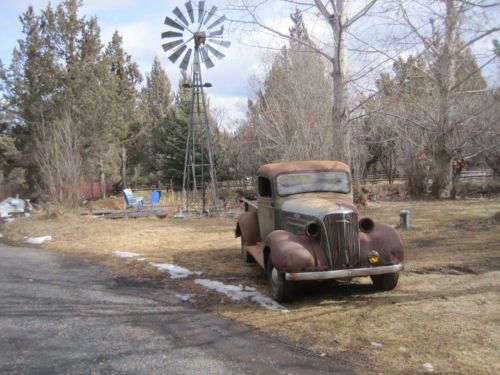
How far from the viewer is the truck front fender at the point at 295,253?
5.65 meters

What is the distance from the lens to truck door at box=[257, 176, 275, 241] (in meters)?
7.29

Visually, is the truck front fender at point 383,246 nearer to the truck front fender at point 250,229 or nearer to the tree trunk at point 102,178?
the truck front fender at point 250,229

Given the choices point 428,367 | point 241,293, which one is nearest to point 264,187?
point 241,293

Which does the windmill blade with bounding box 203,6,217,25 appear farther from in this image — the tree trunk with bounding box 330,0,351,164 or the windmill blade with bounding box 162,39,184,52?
the tree trunk with bounding box 330,0,351,164

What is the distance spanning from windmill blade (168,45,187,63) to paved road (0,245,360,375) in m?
11.3

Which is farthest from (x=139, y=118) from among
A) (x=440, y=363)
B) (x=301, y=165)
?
(x=440, y=363)

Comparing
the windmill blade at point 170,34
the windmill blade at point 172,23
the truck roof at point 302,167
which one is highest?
the windmill blade at point 172,23

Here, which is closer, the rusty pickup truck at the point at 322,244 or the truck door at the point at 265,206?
the rusty pickup truck at the point at 322,244

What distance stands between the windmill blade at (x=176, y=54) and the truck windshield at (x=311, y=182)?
11154mm

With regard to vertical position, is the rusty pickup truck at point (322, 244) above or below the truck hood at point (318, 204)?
below

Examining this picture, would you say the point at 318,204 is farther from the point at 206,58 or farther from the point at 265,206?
the point at 206,58

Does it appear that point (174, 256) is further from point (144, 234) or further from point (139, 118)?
point (139, 118)

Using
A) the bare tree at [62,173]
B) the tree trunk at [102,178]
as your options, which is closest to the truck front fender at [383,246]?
the bare tree at [62,173]

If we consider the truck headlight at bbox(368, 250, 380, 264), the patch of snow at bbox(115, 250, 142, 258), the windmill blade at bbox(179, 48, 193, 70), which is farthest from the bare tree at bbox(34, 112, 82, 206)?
the truck headlight at bbox(368, 250, 380, 264)
